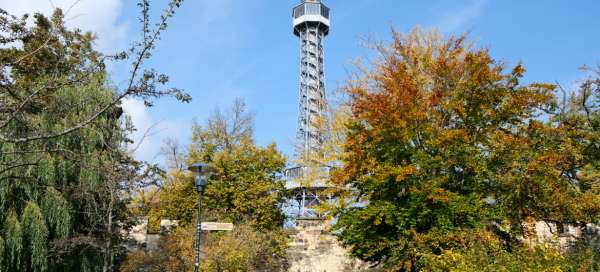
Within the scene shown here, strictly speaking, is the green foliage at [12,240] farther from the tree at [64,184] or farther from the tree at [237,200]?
the tree at [237,200]

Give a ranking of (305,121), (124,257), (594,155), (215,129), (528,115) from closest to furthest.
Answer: (528,115), (594,155), (124,257), (215,129), (305,121)

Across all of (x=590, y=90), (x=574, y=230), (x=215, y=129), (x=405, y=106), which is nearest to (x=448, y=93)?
(x=405, y=106)

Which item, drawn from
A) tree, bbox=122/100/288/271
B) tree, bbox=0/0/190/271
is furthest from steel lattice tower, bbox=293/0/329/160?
tree, bbox=0/0/190/271

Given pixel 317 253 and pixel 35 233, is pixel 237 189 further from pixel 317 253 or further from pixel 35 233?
pixel 35 233

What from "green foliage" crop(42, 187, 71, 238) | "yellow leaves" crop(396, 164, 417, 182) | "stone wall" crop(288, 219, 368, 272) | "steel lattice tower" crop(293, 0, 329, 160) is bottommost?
"stone wall" crop(288, 219, 368, 272)

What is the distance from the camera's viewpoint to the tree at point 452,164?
529 inches

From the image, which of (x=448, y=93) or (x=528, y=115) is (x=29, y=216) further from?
(x=528, y=115)

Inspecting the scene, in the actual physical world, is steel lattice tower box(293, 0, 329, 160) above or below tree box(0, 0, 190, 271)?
above

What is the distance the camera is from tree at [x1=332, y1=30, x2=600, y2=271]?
13.4 metres

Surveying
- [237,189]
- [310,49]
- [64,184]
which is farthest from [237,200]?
[310,49]

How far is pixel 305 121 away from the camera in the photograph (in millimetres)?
55438

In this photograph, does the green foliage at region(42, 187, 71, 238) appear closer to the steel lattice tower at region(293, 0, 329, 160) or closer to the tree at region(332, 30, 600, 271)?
the tree at region(332, 30, 600, 271)

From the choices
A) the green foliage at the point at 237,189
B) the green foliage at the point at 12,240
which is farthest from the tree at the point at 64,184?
the green foliage at the point at 237,189

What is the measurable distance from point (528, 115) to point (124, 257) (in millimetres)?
14140
